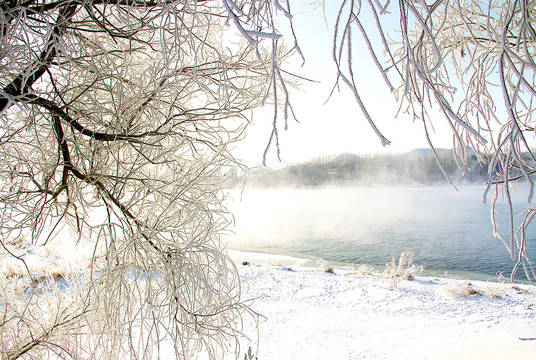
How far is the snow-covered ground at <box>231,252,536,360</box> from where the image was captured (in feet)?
15.2

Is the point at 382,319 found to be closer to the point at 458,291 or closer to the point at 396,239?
the point at 458,291

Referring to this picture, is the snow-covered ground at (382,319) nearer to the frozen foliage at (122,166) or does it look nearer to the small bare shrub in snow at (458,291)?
the small bare shrub in snow at (458,291)

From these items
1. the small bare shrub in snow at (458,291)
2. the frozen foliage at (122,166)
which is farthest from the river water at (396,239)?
the frozen foliage at (122,166)

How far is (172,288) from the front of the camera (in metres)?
1.79

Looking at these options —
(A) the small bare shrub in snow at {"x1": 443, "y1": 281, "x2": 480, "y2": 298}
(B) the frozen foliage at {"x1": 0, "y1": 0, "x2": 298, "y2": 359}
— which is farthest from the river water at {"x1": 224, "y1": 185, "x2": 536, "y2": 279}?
(B) the frozen foliage at {"x1": 0, "y1": 0, "x2": 298, "y2": 359}

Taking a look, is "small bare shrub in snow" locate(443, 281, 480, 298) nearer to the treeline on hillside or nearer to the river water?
the river water

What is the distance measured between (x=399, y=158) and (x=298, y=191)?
80.2 ft

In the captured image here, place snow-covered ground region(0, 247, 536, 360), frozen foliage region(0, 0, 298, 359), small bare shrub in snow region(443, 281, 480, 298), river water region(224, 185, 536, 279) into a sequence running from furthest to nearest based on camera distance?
river water region(224, 185, 536, 279)
small bare shrub in snow region(443, 281, 480, 298)
snow-covered ground region(0, 247, 536, 360)
frozen foliage region(0, 0, 298, 359)

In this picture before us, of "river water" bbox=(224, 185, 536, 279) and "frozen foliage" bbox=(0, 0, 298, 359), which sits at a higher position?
"frozen foliage" bbox=(0, 0, 298, 359)

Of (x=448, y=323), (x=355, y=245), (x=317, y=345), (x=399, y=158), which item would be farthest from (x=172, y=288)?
(x=399, y=158)

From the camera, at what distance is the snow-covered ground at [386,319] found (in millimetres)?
4641

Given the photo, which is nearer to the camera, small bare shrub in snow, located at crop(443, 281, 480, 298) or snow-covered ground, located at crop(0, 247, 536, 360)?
snow-covered ground, located at crop(0, 247, 536, 360)

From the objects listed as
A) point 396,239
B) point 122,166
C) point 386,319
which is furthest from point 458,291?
point 396,239

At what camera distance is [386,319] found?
6145mm
